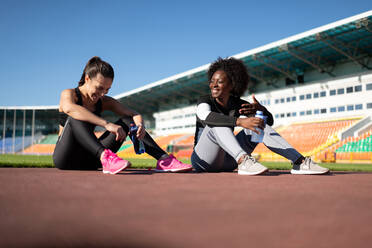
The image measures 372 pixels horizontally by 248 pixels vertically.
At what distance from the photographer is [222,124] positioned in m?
2.67

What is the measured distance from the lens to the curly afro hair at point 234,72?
10.4 feet

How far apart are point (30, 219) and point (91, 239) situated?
30 centimetres

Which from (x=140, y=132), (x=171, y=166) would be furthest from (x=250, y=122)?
(x=140, y=132)

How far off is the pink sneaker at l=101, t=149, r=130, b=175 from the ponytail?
731 mm

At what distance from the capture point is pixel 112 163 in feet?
8.25

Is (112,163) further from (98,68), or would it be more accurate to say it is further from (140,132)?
(98,68)

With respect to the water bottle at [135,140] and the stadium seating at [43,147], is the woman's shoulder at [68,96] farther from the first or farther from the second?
the stadium seating at [43,147]

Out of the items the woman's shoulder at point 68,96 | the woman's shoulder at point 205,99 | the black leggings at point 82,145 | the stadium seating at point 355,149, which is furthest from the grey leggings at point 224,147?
the stadium seating at point 355,149

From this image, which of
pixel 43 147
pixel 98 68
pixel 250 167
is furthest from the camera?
pixel 43 147

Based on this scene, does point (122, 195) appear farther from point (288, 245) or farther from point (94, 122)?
point (94, 122)

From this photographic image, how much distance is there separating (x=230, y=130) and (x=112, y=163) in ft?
3.40

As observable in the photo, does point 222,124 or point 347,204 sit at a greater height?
point 222,124

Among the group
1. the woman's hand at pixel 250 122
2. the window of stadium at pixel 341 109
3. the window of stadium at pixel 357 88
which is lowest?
the woman's hand at pixel 250 122

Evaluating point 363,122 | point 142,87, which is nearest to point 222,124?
point 363,122
